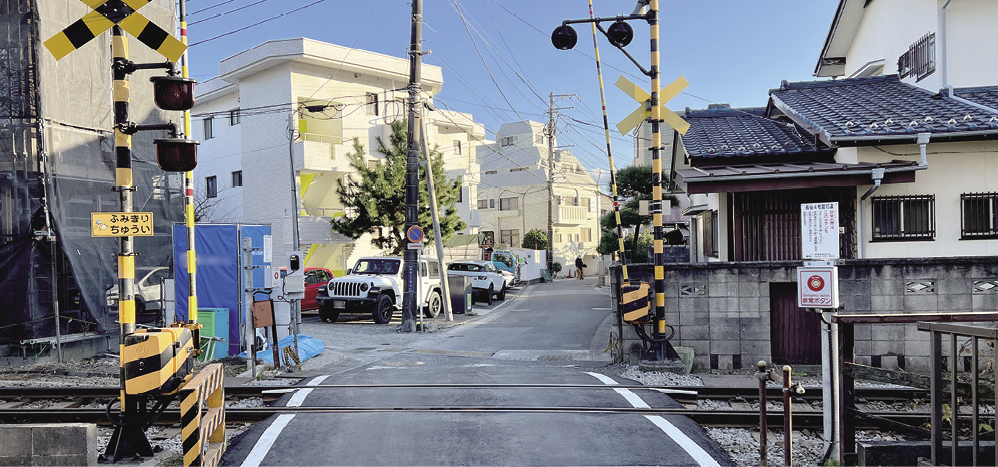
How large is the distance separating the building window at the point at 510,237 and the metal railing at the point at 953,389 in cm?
4749

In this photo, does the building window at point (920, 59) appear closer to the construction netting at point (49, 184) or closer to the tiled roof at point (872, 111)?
the tiled roof at point (872, 111)

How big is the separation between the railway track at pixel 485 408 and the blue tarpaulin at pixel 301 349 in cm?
233

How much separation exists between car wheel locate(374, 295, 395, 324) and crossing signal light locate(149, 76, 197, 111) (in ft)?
42.6

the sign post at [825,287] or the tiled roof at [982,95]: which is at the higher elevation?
the tiled roof at [982,95]

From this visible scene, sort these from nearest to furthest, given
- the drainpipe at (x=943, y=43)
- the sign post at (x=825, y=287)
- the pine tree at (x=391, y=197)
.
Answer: the sign post at (x=825, y=287) < the drainpipe at (x=943, y=43) < the pine tree at (x=391, y=197)

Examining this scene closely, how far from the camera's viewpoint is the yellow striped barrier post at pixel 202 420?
16.7 feet

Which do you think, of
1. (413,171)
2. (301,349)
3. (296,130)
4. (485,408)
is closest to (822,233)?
(485,408)

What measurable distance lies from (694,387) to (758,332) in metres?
2.08

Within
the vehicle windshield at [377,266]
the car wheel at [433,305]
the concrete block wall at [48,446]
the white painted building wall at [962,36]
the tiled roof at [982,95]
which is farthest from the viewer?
the car wheel at [433,305]

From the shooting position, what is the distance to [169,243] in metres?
14.5

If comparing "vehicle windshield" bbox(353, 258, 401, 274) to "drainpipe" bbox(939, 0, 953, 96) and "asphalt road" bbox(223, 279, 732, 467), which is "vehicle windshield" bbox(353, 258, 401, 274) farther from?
"drainpipe" bbox(939, 0, 953, 96)

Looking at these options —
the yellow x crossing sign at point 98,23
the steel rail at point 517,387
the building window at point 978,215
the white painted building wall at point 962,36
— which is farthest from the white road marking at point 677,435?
the white painted building wall at point 962,36

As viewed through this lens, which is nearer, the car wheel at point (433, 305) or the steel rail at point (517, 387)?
the steel rail at point (517, 387)

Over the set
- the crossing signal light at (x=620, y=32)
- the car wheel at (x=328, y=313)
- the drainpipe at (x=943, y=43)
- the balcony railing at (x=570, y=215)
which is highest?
the drainpipe at (x=943, y=43)
